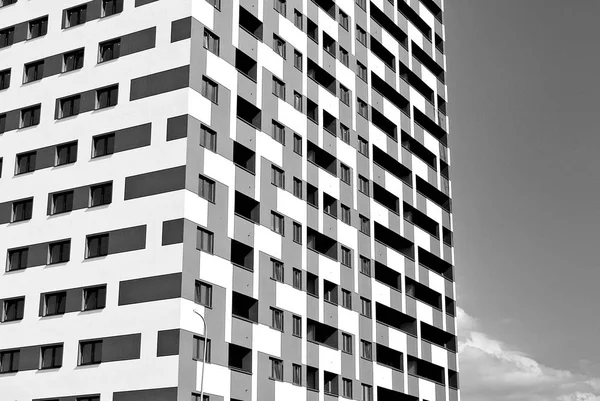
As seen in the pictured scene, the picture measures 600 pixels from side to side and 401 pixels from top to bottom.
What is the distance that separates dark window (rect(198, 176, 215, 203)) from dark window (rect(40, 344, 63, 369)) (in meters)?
13.4

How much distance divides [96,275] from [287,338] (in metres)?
14.6

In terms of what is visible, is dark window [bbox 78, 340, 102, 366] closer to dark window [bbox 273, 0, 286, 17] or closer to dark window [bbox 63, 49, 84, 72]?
dark window [bbox 63, 49, 84, 72]

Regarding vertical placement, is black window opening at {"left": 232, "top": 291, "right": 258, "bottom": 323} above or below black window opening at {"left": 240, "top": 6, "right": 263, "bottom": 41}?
below

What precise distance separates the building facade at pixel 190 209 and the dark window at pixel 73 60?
0.13 meters

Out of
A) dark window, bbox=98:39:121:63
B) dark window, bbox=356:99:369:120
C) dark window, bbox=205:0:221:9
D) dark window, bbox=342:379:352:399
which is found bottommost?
dark window, bbox=342:379:352:399

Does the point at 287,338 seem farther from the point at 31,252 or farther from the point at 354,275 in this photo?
the point at 31,252

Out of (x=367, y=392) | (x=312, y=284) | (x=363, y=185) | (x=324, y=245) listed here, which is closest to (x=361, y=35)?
(x=363, y=185)

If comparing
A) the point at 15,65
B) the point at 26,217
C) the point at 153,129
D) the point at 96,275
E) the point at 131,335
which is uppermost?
the point at 15,65

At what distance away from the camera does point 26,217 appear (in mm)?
67312

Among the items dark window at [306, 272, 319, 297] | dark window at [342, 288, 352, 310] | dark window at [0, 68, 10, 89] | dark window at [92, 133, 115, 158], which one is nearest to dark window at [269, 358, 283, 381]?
dark window at [306, 272, 319, 297]

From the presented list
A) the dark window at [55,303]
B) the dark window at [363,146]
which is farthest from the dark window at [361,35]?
the dark window at [55,303]

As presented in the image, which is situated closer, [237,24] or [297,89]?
[237,24]

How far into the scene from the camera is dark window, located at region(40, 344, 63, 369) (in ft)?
203

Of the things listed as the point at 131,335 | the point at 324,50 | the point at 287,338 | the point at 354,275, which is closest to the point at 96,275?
the point at 131,335
